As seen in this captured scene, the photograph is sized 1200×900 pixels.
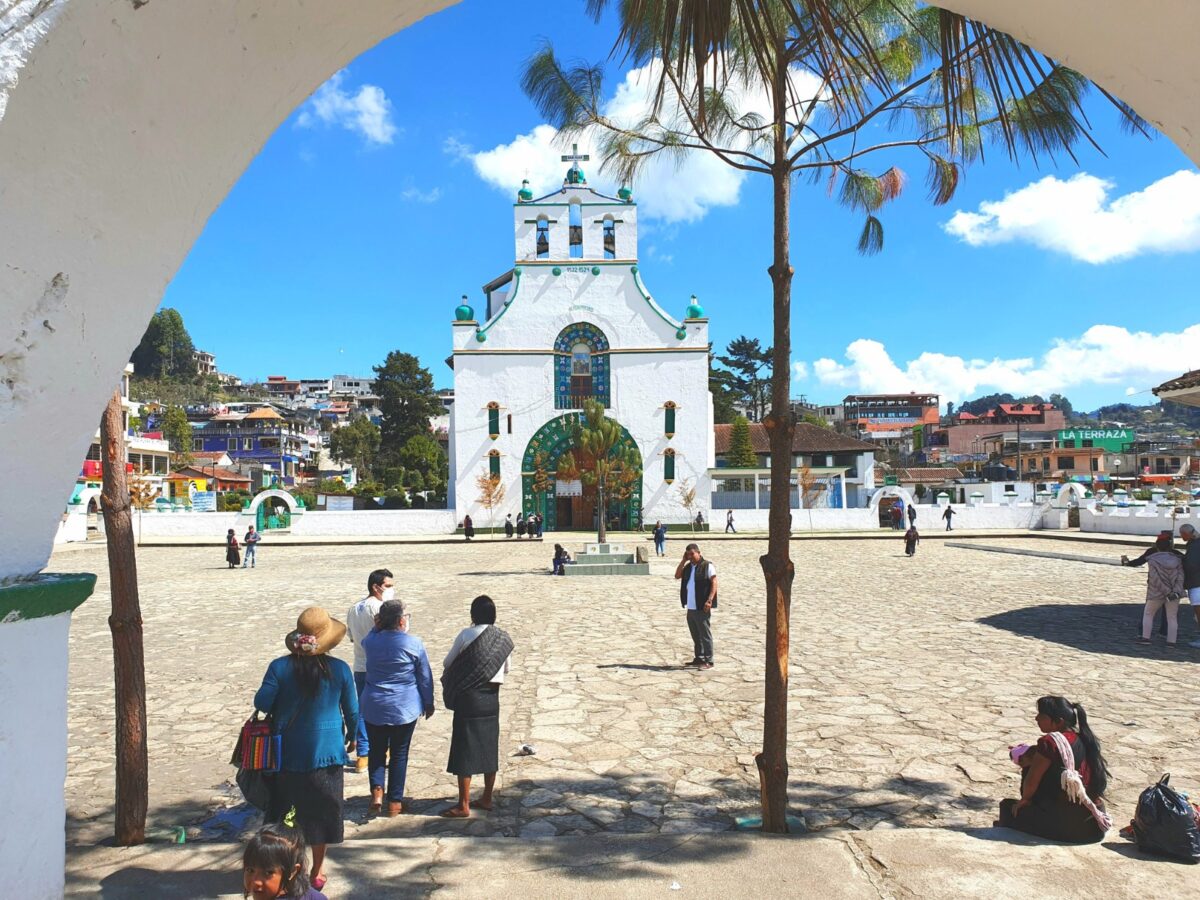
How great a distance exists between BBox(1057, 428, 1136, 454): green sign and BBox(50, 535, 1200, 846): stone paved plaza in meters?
72.8

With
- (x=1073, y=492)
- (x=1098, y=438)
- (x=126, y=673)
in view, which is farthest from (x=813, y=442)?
(x=1098, y=438)

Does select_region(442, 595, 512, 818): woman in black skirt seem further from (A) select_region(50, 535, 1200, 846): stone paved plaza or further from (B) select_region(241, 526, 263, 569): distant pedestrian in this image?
(B) select_region(241, 526, 263, 569): distant pedestrian

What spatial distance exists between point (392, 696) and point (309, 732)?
3.23 feet

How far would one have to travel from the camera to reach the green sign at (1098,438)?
7831 centimetres

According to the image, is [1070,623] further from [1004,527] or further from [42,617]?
[1004,527]

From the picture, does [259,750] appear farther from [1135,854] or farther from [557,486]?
[557,486]

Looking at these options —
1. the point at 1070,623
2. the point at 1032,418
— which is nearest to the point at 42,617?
the point at 1070,623

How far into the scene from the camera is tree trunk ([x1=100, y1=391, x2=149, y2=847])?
13.2 feet

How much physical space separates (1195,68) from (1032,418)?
375 feet

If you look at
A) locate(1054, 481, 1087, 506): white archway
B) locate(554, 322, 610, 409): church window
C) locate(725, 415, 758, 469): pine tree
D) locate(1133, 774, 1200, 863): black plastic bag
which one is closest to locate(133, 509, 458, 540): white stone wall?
locate(554, 322, 610, 409): church window

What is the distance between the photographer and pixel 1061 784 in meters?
3.84

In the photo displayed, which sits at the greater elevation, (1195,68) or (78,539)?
(1195,68)

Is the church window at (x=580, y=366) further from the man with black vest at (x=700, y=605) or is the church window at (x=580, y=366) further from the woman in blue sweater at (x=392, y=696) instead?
the woman in blue sweater at (x=392, y=696)

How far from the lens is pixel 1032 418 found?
340 feet
